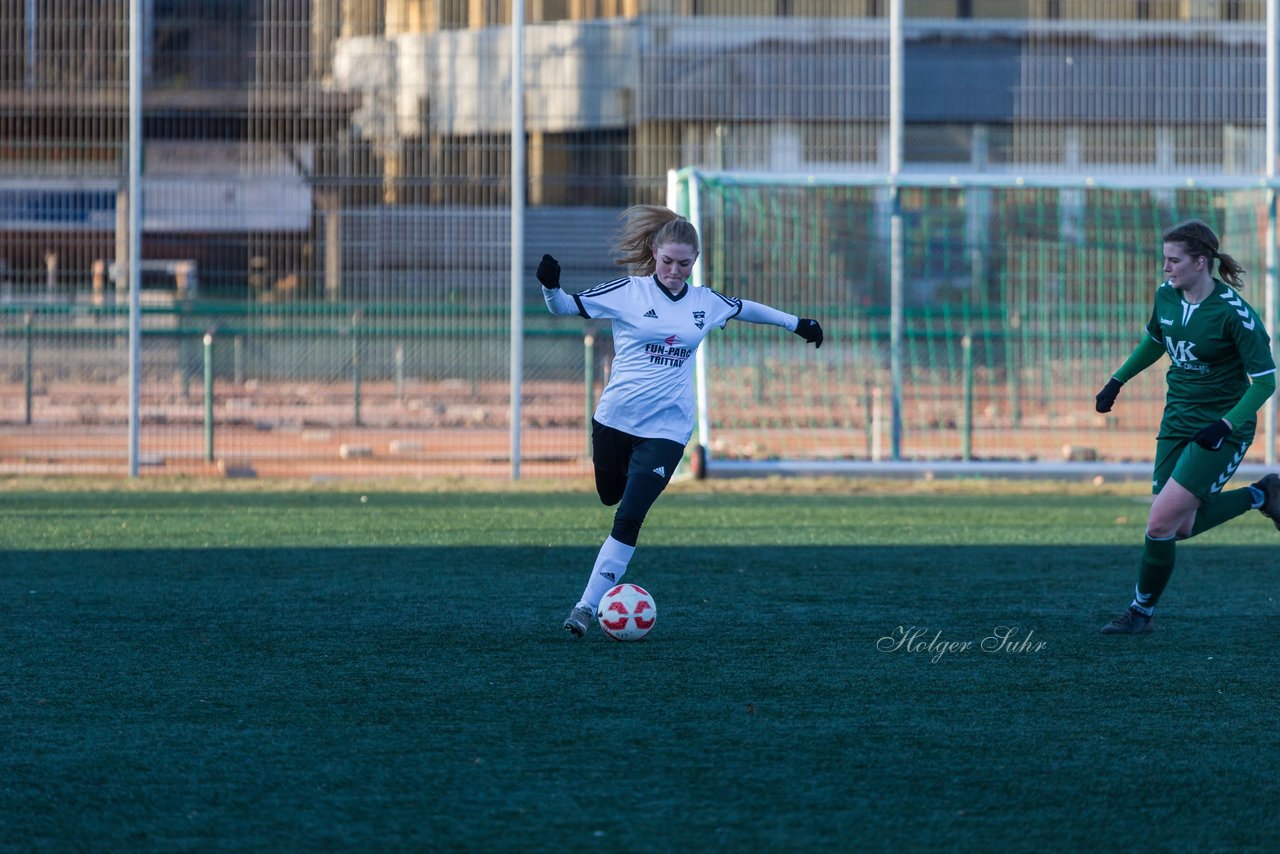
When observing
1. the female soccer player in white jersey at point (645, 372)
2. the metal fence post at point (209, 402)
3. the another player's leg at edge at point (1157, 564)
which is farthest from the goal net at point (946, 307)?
the female soccer player in white jersey at point (645, 372)

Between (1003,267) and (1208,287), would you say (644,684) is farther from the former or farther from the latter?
(1003,267)

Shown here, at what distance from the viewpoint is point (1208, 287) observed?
6.70 meters

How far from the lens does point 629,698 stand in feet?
18.1

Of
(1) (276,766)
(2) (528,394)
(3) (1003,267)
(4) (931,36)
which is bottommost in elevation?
(1) (276,766)

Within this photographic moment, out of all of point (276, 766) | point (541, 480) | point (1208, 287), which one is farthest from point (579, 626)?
point (541, 480)

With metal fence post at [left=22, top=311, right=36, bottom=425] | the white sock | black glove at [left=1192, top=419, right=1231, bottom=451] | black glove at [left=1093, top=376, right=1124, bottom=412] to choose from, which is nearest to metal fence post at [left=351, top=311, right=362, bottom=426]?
metal fence post at [left=22, top=311, right=36, bottom=425]

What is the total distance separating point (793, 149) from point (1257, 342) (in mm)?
8302

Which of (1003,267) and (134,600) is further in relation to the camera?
(1003,267)

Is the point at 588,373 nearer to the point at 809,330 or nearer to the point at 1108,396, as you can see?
the point at 809,330

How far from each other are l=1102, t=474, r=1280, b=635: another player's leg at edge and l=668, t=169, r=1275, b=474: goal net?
715 cm

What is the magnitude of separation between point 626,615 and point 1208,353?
8.19ft

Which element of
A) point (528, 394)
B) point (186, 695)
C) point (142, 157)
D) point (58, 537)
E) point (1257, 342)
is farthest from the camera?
point (528, 394)

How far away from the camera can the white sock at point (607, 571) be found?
6.70 metres

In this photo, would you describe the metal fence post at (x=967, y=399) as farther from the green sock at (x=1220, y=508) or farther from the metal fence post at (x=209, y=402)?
the green sock at (x=1220, y=508)
